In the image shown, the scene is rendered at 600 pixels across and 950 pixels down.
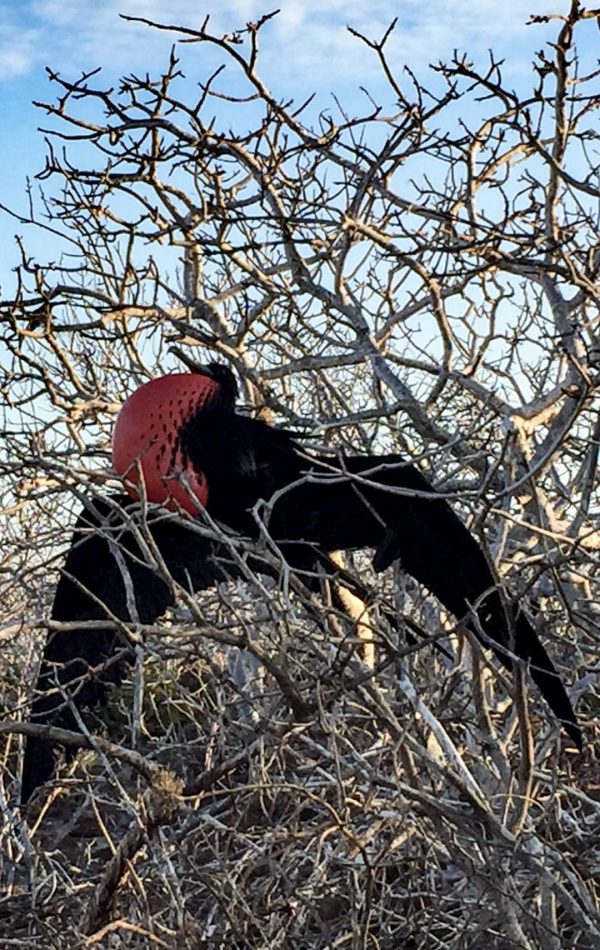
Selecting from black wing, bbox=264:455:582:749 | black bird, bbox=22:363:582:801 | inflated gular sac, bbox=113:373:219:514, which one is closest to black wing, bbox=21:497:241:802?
black bird, bbox=22:363:582:801

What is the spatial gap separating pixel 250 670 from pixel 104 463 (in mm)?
1555

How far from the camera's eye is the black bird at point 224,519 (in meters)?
2.55

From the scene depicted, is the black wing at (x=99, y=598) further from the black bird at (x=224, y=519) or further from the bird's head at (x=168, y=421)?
the bird's head at (x=168, y=421)

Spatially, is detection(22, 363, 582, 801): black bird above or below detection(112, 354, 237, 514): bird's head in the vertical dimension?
below

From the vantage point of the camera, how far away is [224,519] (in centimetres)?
304

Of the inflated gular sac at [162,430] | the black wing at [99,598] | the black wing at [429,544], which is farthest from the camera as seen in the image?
the black wing at [99,598]

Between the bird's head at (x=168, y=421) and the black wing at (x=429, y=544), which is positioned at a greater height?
the bird's head at (x=168, y=421)

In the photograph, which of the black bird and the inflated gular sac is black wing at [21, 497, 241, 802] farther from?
the inflated gular sac

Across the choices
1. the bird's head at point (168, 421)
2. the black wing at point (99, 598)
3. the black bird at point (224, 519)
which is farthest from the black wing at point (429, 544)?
the black wing at point (99, 598)

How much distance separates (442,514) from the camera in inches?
100

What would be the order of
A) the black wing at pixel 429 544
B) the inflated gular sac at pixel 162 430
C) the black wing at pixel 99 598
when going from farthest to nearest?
the black wing at pixel 99 598
the inflated gular sac at pixel 162 430
the black wing at pixel 429 544

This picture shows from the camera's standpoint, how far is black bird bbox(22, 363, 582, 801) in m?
2.55

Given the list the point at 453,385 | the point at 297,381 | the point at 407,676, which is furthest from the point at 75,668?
the point at 297,381

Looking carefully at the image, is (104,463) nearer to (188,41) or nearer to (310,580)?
(310,580)
